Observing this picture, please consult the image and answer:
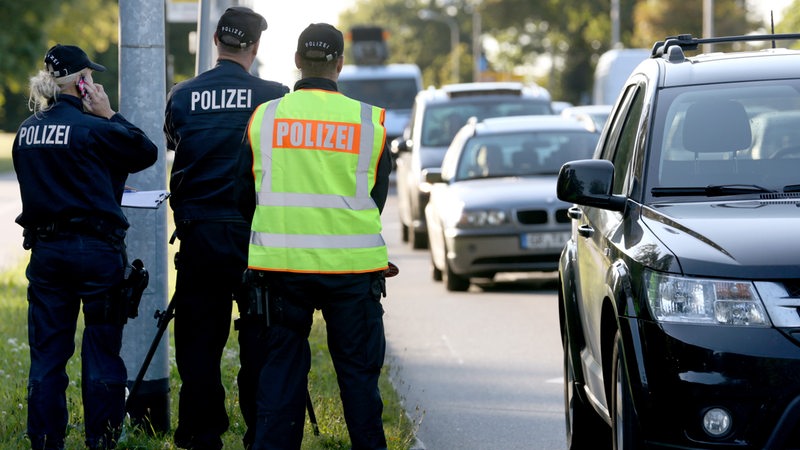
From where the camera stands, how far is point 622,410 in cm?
530

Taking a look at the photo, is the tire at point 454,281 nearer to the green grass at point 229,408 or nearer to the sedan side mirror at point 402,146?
the green grass at point 229,408

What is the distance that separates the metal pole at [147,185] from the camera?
23.7ft

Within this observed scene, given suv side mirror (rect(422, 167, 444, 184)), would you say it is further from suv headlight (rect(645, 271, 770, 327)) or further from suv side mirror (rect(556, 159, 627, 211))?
suv headlight (rect(645, 271, 770, 327))

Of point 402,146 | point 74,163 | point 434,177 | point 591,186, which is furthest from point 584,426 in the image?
point 402,146

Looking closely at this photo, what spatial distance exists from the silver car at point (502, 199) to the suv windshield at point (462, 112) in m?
3.65

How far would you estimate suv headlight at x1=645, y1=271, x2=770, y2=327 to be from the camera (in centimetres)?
495

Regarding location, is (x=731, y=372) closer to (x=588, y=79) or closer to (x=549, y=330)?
(x=549, y=330)

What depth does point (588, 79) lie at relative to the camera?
85375 millimetres

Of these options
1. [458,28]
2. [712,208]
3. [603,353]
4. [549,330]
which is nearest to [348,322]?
[603,353]

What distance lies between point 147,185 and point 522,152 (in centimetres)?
914

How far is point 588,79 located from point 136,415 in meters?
79.3

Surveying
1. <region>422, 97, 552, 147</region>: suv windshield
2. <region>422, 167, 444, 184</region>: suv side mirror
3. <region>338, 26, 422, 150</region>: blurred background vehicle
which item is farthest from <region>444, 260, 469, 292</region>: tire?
<region>338, 26, 422, 150</region>: blurred background vehicle

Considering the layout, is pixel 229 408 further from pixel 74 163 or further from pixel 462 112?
pixel 462 112

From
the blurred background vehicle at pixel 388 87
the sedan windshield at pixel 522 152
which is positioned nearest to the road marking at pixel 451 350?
the sedan windshield at pixel 522 152
